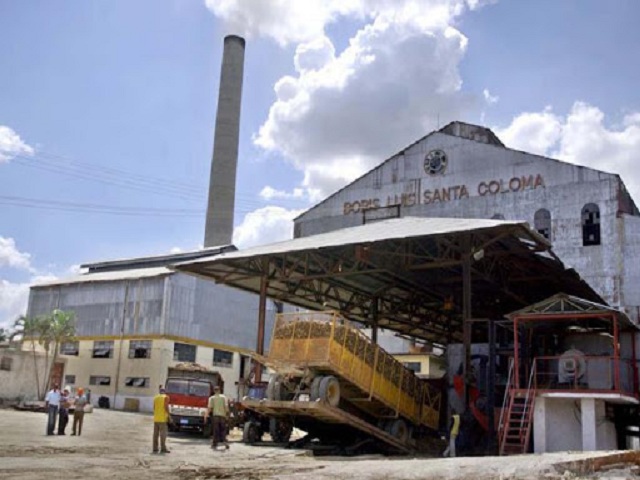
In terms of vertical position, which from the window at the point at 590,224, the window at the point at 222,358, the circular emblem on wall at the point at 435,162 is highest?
the circular emblem on wall at the point at 435,162

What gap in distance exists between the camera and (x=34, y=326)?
43250mm

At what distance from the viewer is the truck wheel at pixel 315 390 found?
1925cm

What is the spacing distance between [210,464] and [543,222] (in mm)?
30612

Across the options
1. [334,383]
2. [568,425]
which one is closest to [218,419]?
[334,383]

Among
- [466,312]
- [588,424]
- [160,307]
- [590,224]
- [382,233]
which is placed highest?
[590,224]

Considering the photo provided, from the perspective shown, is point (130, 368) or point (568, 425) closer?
point (568, 425)

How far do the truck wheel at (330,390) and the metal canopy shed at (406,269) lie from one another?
4663mm

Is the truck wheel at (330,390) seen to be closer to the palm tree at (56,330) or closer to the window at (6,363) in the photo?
the window at (6,363)

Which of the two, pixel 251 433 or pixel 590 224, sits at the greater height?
pixel 590 224

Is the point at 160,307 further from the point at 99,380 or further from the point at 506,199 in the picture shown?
the point at 506,199

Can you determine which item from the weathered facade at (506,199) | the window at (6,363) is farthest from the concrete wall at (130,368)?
the weathered facade at (506,199)

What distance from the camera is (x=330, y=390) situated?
19.5m

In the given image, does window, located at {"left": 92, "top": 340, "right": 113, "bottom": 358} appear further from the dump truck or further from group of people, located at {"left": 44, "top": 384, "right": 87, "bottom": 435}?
the dump truck

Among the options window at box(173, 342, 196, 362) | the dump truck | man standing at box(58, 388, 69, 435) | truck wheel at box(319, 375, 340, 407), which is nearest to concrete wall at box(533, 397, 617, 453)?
the dump truck
